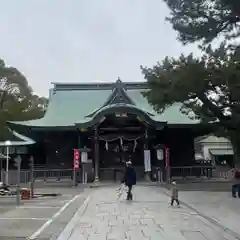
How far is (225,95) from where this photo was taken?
20984 millimetres

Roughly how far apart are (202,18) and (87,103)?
21.8 m

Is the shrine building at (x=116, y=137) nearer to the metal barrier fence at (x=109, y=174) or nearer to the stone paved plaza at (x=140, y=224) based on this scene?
the metal barrier fence at (x=109, y=174)

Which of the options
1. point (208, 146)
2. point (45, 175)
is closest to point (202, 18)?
point (45, 175)

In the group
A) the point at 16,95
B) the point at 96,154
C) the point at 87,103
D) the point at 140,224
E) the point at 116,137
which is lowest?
the point at 140,224

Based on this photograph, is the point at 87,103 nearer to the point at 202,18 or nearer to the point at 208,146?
the point at 202,18

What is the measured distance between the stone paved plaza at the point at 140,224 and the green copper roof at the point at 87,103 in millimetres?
16809

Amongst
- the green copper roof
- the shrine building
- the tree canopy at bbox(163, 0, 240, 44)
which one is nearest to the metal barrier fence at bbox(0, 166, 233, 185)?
the shrine building

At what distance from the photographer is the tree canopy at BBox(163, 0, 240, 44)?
50.1 ft

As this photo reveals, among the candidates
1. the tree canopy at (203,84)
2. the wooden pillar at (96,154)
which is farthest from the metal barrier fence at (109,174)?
the tree canopy at (203,84)

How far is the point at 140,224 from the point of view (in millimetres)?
10734

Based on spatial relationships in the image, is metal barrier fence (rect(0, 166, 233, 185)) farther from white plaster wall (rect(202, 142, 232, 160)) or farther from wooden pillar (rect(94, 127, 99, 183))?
white plaster wall (rect(202, 142, 232, 160))

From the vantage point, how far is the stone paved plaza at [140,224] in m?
8.99

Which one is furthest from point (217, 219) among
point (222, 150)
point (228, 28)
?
point (222, 150)

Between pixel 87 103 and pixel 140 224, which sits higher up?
pixel 87 103
